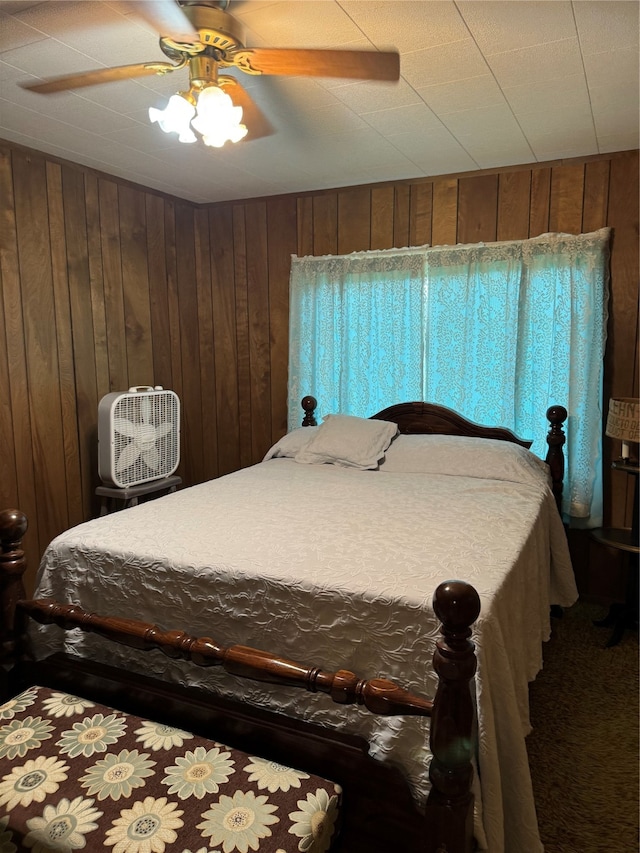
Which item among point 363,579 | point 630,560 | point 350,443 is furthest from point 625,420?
point 363,579

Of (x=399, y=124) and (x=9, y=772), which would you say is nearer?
(x=9, y=772)

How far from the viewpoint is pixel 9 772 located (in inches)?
50.8

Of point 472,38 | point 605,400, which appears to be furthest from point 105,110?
point 605,400

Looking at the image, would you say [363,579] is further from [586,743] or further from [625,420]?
[625,420]

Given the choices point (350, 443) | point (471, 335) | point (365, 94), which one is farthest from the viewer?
point (471, 335)

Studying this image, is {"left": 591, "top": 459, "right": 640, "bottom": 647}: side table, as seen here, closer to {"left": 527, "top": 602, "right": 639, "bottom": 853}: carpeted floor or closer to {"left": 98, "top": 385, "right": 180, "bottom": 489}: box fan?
{"left": 527, "top": 602, "right": 639, "bottom": 853}: carpeted floor

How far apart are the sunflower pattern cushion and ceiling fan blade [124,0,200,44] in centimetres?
182

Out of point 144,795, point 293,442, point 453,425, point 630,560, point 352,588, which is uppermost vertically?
point 453,425

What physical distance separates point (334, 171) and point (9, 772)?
303cm

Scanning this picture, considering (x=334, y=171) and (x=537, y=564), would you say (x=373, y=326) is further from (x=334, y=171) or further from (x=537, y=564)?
(x=537, y=564)

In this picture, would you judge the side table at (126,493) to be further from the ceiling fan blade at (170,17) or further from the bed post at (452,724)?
the bed post at (452,724)

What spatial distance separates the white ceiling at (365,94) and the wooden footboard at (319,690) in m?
1.54

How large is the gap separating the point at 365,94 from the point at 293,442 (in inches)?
72.9

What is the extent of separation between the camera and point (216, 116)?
64.8 inches
